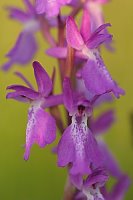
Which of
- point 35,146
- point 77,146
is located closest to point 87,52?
point 77,146

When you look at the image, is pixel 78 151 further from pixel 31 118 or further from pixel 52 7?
pixel 52 7

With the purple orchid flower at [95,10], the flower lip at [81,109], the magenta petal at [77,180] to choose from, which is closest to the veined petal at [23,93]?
the flower lip at [81,109]

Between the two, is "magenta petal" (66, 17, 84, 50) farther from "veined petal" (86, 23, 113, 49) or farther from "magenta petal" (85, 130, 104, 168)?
"magenta petal" (85, 130, 104, 168)

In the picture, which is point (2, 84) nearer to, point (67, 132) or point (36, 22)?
point (36, 22)

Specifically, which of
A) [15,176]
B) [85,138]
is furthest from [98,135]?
[15,176]

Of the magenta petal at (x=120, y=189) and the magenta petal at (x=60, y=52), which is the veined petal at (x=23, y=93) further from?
the magenta petal at (x=120, y=189)
